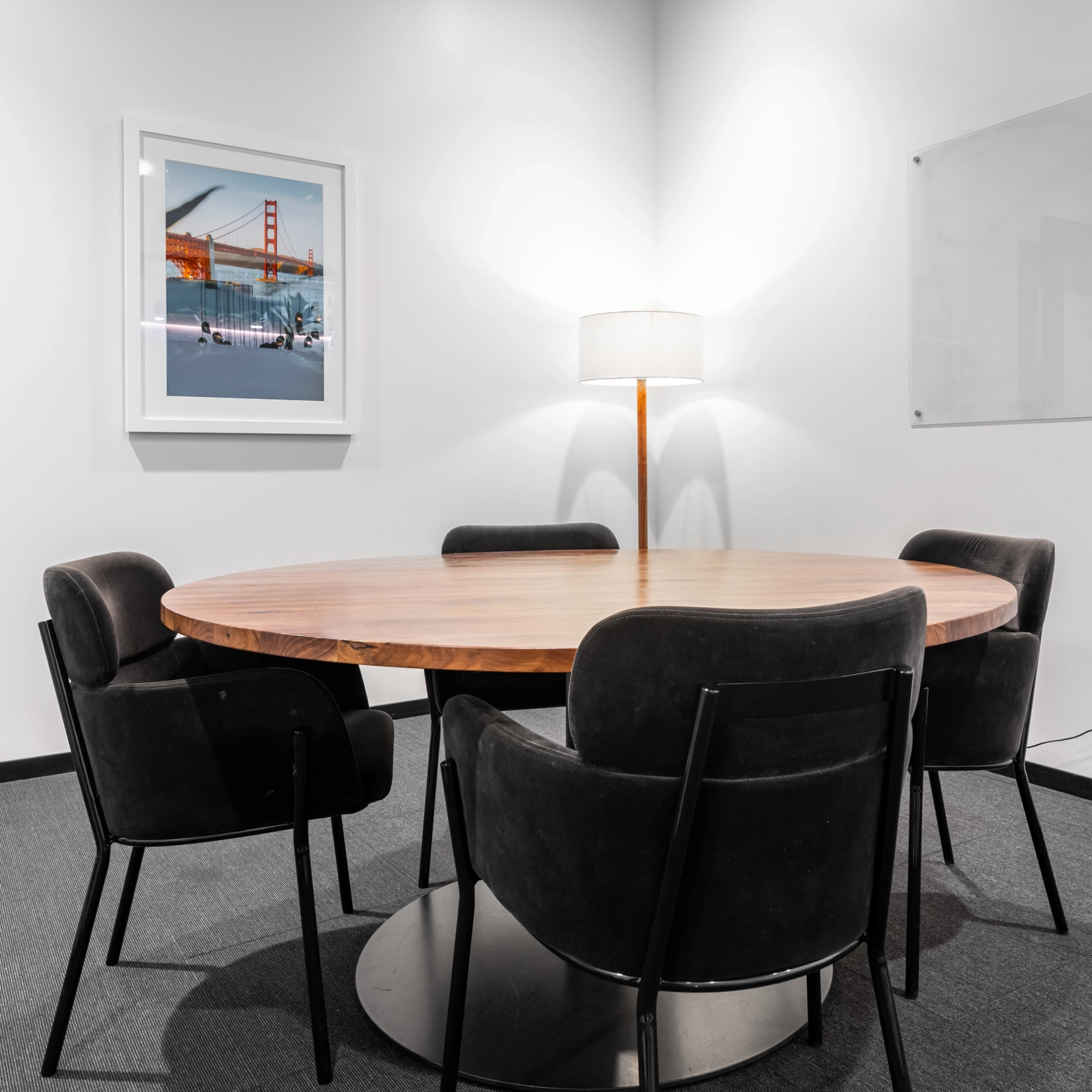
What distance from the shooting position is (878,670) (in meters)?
0.96

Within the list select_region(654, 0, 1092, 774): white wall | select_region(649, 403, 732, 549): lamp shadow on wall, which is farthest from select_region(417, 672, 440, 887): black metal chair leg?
select_region(649, 403, 732, 549): lamp shadow on wall

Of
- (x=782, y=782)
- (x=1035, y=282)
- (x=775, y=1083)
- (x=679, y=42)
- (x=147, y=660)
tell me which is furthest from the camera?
(x=679, y=42)

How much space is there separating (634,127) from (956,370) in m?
1.97

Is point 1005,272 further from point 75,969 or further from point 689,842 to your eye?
point 75,969

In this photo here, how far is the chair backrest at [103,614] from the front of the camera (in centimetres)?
134

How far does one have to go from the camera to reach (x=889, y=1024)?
1.09m

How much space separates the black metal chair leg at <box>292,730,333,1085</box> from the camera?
1.37 m

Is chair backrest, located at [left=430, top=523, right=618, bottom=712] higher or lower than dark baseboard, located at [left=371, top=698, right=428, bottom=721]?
higher

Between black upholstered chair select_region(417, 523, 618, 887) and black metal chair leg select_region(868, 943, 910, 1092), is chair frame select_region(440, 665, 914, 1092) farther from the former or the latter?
black upholstered chair select_region(417, 523, 618, 887)

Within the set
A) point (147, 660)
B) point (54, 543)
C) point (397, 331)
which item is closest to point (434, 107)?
point (397, 331)

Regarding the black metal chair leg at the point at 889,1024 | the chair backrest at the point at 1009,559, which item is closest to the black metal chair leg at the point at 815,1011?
the black metal chair leg at the point at 889,1024

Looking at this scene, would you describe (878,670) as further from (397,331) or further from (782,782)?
(397,331)

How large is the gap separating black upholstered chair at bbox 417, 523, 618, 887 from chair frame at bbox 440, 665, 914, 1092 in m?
0.87

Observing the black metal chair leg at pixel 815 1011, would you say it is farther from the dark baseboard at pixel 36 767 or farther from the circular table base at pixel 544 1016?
the dark baseboard at pixel 36 767
